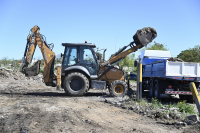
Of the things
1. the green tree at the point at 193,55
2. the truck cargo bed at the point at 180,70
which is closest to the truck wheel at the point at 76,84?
the truck cargo bed at the point at 180,70

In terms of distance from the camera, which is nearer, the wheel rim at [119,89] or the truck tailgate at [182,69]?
the truck tailgate at [182,69]

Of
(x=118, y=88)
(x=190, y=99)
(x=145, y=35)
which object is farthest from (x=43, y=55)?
(x=190, y=99)

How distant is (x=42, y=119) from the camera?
5914 millimetres

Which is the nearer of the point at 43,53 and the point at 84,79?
the point at 84,79

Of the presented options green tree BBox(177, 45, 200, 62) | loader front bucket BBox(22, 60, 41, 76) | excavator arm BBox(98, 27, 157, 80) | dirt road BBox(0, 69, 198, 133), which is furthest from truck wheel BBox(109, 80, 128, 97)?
green tree BBox(177, 45, 200, 62)

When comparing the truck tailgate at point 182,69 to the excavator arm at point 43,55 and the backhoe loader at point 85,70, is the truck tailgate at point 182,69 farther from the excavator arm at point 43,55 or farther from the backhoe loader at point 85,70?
the excavator arm at point 43,55

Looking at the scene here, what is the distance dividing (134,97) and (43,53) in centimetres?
560

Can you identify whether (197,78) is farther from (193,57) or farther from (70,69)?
(193,57)

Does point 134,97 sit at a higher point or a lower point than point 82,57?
lower

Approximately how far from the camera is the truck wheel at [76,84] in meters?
11.1

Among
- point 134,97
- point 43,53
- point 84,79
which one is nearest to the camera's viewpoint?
point 134,97

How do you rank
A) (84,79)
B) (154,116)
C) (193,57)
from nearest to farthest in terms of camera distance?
(154,116) < (84,79) < (193,57)

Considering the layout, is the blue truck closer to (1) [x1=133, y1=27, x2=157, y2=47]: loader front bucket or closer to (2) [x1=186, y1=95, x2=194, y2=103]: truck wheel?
(2) [x1=186, y1=95, x2=194, y2=103]: truck wheel

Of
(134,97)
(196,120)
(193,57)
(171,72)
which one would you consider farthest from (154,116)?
(193,57)
